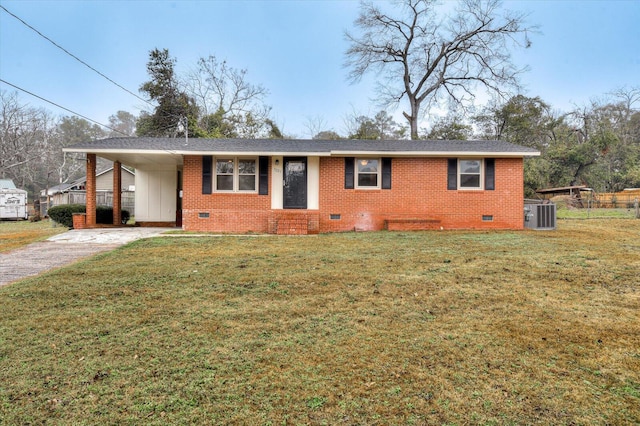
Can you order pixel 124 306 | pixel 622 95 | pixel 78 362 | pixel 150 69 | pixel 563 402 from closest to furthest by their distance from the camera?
pixel 563 402 → pixel 78 362 → pixel 124 306 → pixel 150 69 → pixel 622 95

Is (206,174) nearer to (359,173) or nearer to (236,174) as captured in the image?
Result: (236,174)

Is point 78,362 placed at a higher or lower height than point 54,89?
lower

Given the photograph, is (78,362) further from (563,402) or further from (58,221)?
(58,221)

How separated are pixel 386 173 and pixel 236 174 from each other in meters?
4.93

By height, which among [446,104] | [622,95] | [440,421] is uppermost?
[622,95]

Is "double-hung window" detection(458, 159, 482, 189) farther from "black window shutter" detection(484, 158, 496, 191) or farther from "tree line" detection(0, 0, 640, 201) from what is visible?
"tree line" detection(0, 0, 640, 201)

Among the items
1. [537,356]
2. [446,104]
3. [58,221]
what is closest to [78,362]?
[537,356]

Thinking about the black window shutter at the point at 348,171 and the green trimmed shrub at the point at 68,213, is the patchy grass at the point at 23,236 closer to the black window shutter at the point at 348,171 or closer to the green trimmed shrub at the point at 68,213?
the green trimmed shrub at the point at 68,213

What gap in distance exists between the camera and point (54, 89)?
88.6 ft

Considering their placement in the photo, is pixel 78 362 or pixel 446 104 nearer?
pixel 78 362

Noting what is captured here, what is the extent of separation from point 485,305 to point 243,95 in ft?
89.6

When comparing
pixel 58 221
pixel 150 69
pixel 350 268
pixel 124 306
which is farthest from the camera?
pixel 150 69

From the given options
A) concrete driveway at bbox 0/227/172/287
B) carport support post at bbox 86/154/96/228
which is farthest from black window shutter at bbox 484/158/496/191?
carport support post at bbox 86/154/96/228

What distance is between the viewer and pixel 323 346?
267 centimetres
